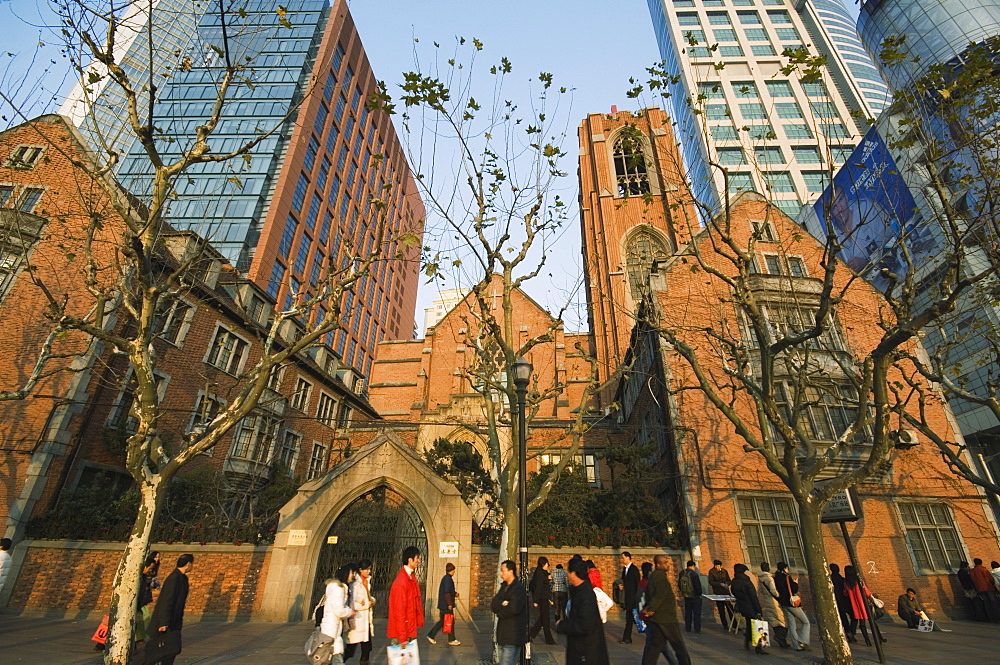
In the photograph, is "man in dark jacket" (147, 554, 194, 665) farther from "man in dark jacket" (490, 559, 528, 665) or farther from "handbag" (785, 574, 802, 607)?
"handbag" (785, 574, 802, 607)

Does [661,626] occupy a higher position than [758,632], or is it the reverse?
[661,626]

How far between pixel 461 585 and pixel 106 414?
12976 mm

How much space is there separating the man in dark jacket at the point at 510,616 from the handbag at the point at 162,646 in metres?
4.20

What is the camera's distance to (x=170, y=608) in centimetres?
666

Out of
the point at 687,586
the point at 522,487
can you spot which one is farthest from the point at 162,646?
the point at 687,586

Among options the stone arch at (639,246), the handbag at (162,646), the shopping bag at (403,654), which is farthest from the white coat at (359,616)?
the stone arch at (639,246)

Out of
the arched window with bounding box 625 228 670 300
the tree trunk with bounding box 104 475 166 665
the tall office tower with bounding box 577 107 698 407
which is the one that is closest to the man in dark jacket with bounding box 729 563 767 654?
the tree trunk with bounding box 104 475 166 665

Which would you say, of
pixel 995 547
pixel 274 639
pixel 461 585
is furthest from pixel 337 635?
pixel 995 547

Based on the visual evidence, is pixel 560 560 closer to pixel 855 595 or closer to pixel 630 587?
pixel 630 587

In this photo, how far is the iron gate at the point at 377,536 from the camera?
1360cm

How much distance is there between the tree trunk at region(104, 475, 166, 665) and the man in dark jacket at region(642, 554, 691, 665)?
24.2ft

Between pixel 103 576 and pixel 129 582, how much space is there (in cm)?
752

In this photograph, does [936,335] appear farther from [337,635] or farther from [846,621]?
[337,635]

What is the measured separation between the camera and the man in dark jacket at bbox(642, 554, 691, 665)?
6711mm
